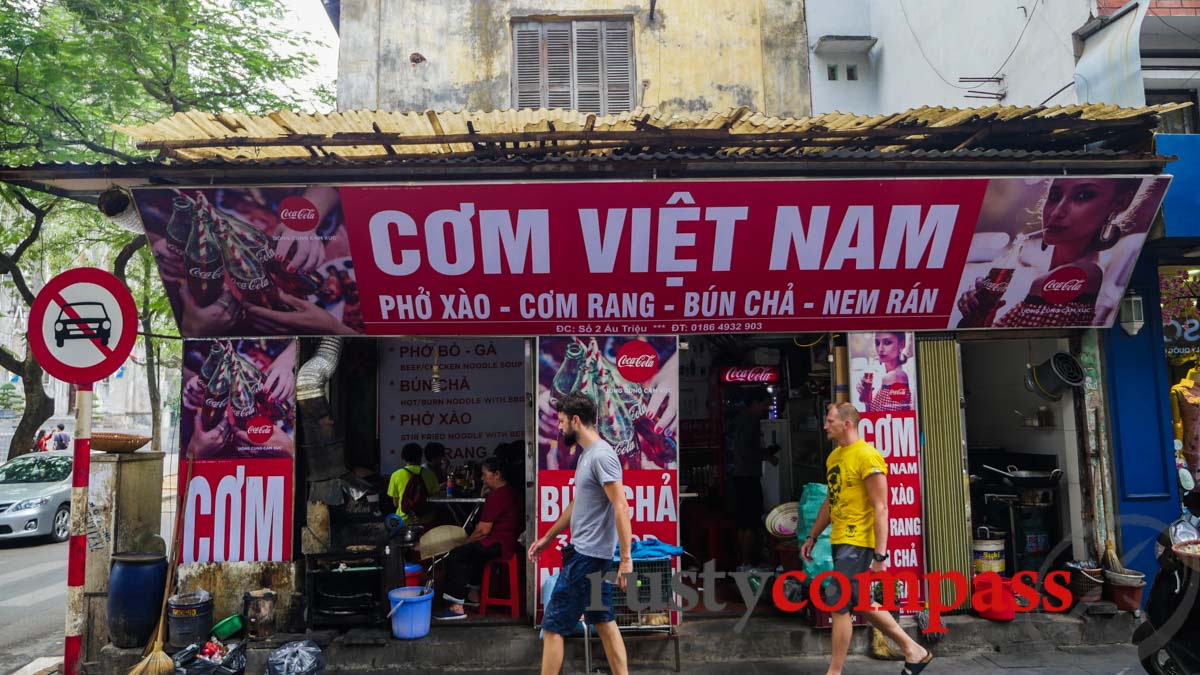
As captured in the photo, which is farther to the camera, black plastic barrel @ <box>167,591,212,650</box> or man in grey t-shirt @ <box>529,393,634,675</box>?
black plastic barrel @ <box>167,591,212,650</box>

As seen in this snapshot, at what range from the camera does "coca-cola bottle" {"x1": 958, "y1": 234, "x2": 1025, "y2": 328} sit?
7.21 metres

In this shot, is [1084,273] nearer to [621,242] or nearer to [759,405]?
[759,405]

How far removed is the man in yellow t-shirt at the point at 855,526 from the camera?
5.61m

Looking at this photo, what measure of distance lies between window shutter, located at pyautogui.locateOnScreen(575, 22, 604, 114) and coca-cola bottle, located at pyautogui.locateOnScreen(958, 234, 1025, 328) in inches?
223

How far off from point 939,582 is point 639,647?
117 inches

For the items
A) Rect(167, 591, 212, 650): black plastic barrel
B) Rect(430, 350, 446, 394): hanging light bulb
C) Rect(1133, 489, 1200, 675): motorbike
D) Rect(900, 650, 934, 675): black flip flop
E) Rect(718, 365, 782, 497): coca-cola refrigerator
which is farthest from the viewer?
Rect(430, 350, 446, 394): hanging light bulb

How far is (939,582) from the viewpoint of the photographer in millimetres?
7141

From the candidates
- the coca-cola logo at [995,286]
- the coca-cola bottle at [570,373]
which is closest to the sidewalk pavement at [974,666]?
the coca-cola bottle at [570,373]

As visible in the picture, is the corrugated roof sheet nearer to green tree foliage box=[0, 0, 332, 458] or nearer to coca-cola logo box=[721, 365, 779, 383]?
coca-cola logo box=[721, 365, 779, 383]

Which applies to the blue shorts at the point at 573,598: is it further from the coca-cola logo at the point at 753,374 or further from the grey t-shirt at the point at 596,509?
the coca-cola logo at the point at 753,374

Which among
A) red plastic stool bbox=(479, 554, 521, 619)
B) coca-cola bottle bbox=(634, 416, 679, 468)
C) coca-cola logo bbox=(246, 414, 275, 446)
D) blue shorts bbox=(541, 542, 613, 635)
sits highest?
coca-cola logo bbox=(246, 414, 275, 446)

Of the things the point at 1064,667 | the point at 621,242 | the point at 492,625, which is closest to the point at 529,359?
the point at 621,242

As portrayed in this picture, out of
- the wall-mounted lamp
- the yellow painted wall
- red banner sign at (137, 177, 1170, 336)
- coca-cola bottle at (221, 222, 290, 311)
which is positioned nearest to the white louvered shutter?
the yellow painted wall

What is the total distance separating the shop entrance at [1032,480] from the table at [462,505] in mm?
5450
